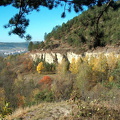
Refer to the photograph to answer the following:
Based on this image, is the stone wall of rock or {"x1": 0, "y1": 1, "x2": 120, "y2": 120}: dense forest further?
the stone wall of rock

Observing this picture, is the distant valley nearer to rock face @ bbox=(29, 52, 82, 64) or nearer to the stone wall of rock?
the stone wall of rock

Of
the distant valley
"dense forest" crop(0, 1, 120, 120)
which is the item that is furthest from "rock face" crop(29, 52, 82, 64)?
the distant valley

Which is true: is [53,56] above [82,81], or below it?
above

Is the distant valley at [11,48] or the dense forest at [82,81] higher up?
the distant valley at [11,48]

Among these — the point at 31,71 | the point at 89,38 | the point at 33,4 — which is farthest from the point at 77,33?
the point at 31,71

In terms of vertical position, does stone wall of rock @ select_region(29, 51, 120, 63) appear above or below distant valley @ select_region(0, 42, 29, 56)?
below

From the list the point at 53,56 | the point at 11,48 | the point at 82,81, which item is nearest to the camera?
the point at 82,81

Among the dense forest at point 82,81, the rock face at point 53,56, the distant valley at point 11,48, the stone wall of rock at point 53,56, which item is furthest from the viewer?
the distant valley at point 11,48

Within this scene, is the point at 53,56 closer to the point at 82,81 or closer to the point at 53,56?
the point at 53,56

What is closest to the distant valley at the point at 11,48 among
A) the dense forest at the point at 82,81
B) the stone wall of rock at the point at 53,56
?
the stone wall of rock at the point at 53,56

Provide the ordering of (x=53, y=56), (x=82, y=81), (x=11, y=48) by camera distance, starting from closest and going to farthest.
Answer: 1. (x=82, y=81)
2. (x=53, y=56)
3. (x=11, y=48)

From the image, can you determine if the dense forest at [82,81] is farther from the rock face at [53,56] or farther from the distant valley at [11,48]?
the distant valley at [11,48]

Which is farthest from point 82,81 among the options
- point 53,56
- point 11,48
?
point 11,48

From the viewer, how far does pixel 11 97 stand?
19.1 metres
